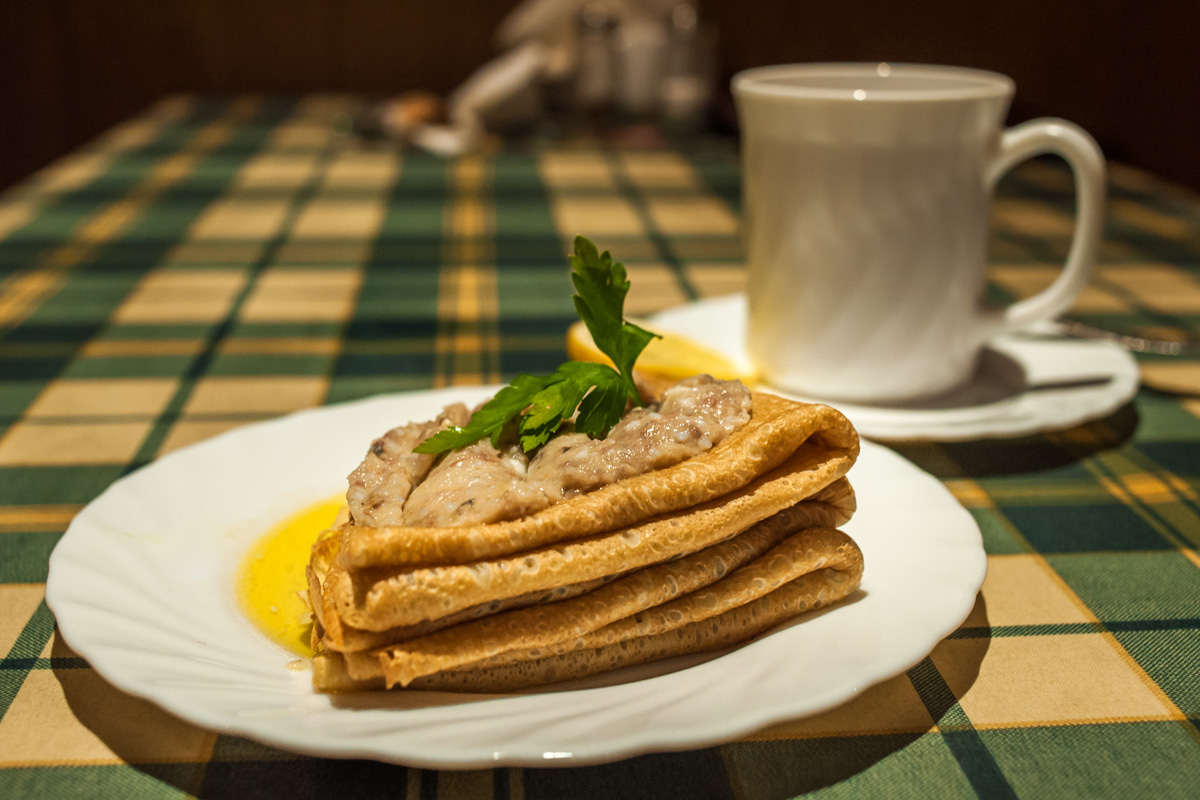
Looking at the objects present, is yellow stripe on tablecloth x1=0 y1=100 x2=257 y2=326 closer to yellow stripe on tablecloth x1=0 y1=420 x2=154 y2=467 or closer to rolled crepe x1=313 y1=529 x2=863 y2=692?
yellow stripe on tablecloth x1=0 y1=420 x2=154 y2=467

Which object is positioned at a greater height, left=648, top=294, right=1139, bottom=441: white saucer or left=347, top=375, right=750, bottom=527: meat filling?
left=347, top=375, right=750, bottom=527: meat filling

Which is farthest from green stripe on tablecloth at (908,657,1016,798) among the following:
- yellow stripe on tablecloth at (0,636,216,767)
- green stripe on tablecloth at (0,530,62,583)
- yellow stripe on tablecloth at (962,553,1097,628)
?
green stripe on tablecloth at (0,530,62,583)

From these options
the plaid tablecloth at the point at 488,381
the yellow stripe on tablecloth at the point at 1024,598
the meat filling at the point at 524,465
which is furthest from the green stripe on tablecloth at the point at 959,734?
the meat filling at the point at 524,465

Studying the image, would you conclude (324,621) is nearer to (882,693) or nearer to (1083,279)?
(882,693)

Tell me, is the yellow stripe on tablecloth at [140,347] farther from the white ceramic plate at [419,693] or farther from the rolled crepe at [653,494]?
the rolled crepe at [653,494]

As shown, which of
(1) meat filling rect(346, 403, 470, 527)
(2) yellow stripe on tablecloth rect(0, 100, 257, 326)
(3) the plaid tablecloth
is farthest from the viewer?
(2) yellow stripe on tablecloth rect(0, 100, 257, 326)
